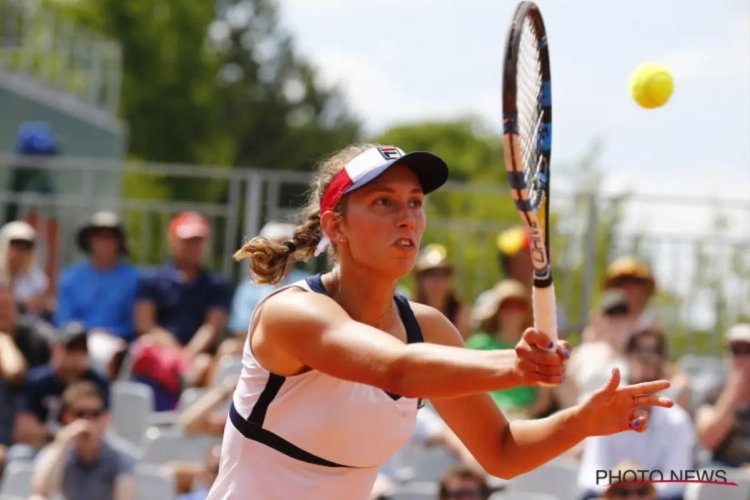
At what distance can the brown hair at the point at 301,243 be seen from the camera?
4156 mm

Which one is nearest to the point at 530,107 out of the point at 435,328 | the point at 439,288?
the point at 435,328

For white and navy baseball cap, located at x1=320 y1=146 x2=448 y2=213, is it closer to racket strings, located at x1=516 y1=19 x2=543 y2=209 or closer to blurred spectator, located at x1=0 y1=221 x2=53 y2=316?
racket strings, located at x1=516 y1=19 x2=543 y2=209

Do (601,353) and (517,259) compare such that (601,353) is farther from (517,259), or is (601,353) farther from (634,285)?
(517,259)

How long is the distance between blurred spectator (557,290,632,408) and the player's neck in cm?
465

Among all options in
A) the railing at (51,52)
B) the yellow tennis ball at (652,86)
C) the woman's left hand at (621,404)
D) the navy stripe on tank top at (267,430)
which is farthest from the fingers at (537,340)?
the railing at (51,52)

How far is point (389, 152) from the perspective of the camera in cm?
392

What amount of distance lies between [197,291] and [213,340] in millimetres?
383

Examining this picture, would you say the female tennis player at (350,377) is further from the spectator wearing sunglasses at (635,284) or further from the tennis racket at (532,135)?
the spectator wearing sunglasses at (635,284)

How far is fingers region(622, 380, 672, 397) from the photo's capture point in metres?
3.55

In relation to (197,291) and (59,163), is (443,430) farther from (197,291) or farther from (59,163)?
(59,163)

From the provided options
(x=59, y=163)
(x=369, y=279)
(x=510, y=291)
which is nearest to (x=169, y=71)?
(x=59, y=163)

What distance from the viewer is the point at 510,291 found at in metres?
9.04

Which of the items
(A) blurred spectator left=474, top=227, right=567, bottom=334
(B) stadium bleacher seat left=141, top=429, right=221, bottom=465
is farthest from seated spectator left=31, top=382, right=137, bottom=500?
(A) blurred spectator left=474, top=227, right=567, bottom=334

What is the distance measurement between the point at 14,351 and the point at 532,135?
650 centimetres
